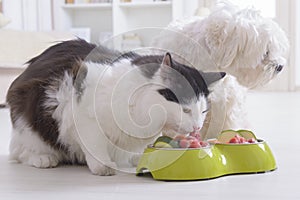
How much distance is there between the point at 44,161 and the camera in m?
1.48

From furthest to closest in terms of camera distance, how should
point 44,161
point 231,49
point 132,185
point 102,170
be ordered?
point 231,49 → point 44,161 → point 102,170 → point 132,185

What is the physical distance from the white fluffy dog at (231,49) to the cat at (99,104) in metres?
0.44

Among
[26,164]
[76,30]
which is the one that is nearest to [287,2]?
[76,30]

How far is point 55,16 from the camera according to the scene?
5422 mm

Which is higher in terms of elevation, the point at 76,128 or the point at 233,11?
the point at 233,11

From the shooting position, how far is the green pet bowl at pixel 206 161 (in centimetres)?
128

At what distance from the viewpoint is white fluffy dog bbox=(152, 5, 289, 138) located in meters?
1.84

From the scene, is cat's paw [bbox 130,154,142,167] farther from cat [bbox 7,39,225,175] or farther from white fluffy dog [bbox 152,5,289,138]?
white fluffy dog [bbox 152,5,289,138]

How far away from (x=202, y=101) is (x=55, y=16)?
4396 millimetres

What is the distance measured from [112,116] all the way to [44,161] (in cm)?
30

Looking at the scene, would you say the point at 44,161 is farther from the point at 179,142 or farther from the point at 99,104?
the point at 179,142

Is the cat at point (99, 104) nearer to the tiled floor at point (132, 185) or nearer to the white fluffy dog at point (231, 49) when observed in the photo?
the tiled floor at point (132, 185)

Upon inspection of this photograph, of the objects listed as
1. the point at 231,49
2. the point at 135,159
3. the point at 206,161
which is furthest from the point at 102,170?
the point at 231,49

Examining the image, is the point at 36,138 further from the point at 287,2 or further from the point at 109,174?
the point at 287,2
